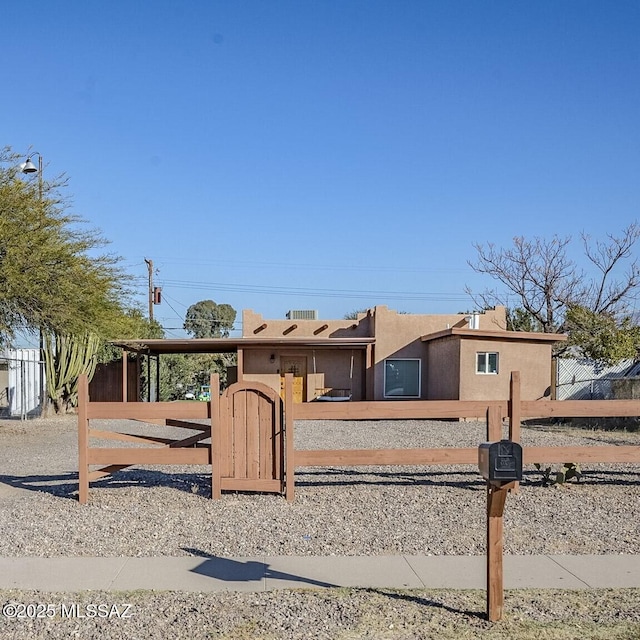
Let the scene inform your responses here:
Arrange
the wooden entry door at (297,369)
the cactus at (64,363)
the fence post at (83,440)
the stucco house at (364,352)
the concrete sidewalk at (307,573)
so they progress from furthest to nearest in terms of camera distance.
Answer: the wooden entry door at (297,369) → the stucco house at (364,352) → the cactus at (64,363) → the fence post at (83,440) → the concrete sidewalk at (307,573)

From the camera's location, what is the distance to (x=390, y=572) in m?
6.09

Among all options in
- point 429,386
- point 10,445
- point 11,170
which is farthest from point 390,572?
point 429,386

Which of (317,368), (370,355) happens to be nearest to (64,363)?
→ (317,368)

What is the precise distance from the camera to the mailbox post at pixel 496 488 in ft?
15.3

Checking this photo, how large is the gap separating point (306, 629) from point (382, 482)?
18.4 feet

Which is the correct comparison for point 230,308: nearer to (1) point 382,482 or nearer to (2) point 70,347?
(2) point 70,347

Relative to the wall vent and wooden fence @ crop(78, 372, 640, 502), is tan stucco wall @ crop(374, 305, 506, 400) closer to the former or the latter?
the wall vent

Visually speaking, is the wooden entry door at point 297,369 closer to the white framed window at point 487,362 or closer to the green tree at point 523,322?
the white framed window at point 487,362

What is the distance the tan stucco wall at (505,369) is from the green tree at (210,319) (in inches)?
1976

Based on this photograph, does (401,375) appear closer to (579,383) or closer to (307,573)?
(579,383)

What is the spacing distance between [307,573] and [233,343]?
20.2 meters

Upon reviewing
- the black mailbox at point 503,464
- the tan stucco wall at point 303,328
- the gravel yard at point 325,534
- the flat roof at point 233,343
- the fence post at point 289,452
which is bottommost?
the gravel yard at point 325,534

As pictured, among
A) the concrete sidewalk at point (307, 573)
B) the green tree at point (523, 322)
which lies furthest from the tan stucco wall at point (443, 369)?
the concrete sidewalk at point (307, 573)

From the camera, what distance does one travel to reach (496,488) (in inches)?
188
